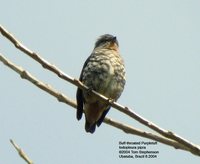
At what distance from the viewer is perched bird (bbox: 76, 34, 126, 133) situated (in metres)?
5.96

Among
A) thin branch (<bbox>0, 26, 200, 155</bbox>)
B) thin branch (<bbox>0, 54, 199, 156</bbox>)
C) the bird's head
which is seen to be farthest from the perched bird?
thin branch (<bbox>0, 26, 200, 155</bbox>)

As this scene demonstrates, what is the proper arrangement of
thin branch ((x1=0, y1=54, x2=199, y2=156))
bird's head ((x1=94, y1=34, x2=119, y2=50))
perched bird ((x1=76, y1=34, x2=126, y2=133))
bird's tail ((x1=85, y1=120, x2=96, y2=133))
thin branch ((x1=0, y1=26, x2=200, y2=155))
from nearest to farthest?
thin branch ((x1=0, y1=26, x2=200, y2=155)), thin branch ((x1=0, y1=54, x2=199, y2=156)), perched bird ((x1=76, y1=34, x2=126, y2=133)), bird's tail ((x1=85, y1=120, x2=96, y2=133)), bird's head ((x1=94, y1=34, x2=119, y2=50))

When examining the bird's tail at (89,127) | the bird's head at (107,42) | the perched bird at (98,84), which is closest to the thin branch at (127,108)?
the perched bird at (98,84)

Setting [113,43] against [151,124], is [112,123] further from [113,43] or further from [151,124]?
[113,43]

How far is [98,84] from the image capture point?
5941 mm

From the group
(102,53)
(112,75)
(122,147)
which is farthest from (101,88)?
(122,147)

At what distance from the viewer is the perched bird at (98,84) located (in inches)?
235

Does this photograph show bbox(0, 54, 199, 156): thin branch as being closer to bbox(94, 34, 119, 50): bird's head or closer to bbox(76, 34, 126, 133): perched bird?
bbox(76, 34, 126, 133): perched bird

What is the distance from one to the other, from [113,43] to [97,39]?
442mm

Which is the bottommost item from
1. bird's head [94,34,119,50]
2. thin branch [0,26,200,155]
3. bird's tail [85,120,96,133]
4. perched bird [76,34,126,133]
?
thin branch [0,26,200,155]

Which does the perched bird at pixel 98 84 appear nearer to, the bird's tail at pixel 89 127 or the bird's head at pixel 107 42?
the bird's tail at pixel 89 127

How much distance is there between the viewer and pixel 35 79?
2.98 metres

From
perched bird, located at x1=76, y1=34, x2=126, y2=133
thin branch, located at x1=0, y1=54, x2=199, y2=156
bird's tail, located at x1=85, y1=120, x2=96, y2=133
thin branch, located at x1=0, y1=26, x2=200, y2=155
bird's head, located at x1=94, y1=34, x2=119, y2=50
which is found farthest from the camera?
bird's head, located at x1=94, y1=34, x2=119, y2=50

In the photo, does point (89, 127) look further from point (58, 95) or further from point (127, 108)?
point (127, 108)
